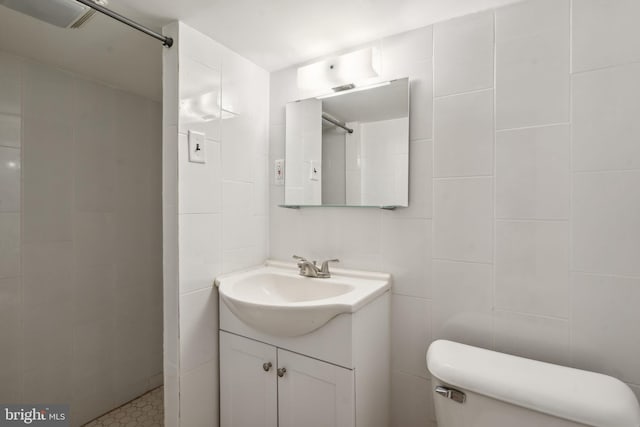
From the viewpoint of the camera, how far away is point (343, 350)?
3.56 feet

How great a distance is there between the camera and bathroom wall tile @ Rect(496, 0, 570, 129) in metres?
1.09

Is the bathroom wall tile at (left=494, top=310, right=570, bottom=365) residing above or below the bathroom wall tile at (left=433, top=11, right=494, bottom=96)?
below

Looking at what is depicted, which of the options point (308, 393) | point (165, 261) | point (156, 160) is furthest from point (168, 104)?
point (308, 393)

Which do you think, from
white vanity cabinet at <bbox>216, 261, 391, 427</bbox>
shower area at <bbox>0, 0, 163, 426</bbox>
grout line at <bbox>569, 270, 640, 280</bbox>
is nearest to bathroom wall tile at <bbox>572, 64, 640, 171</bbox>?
grout line at <bbox>569, 270, 640, 280</bbox>

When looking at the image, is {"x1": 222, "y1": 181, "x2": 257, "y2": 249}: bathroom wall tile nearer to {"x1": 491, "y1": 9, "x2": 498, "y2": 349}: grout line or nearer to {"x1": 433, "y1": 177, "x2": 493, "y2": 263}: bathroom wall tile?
{"x1": 433, "y1": 177, "x2": 493, "y2": 263}: bathroom wall tile

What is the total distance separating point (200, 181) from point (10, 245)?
109 cm

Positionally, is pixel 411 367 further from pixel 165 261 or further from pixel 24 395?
pixel 24 395

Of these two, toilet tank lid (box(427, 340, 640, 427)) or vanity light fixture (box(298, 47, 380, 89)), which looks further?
vanity light fixture (box(298, 47, 380, 89))

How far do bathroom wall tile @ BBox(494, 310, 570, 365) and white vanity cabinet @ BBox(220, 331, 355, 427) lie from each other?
0.61 m

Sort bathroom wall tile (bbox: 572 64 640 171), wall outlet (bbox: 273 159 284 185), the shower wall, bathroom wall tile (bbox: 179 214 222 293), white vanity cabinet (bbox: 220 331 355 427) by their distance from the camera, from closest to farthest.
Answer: bathroom wall tile (bbox: 572 64 640 171)
white vanity cabinet (bbox: 220 331 355 427)
bathroom wall tile (bbox: 179 214 222 293)
the shower wall
wall outlet (bbox: 273 159 284 185)

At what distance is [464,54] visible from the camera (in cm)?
125

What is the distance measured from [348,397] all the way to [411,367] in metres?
0.42

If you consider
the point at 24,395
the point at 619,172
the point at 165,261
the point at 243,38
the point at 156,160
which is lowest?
the point at 24,395

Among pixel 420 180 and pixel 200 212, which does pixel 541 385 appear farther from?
pixel 200 212
